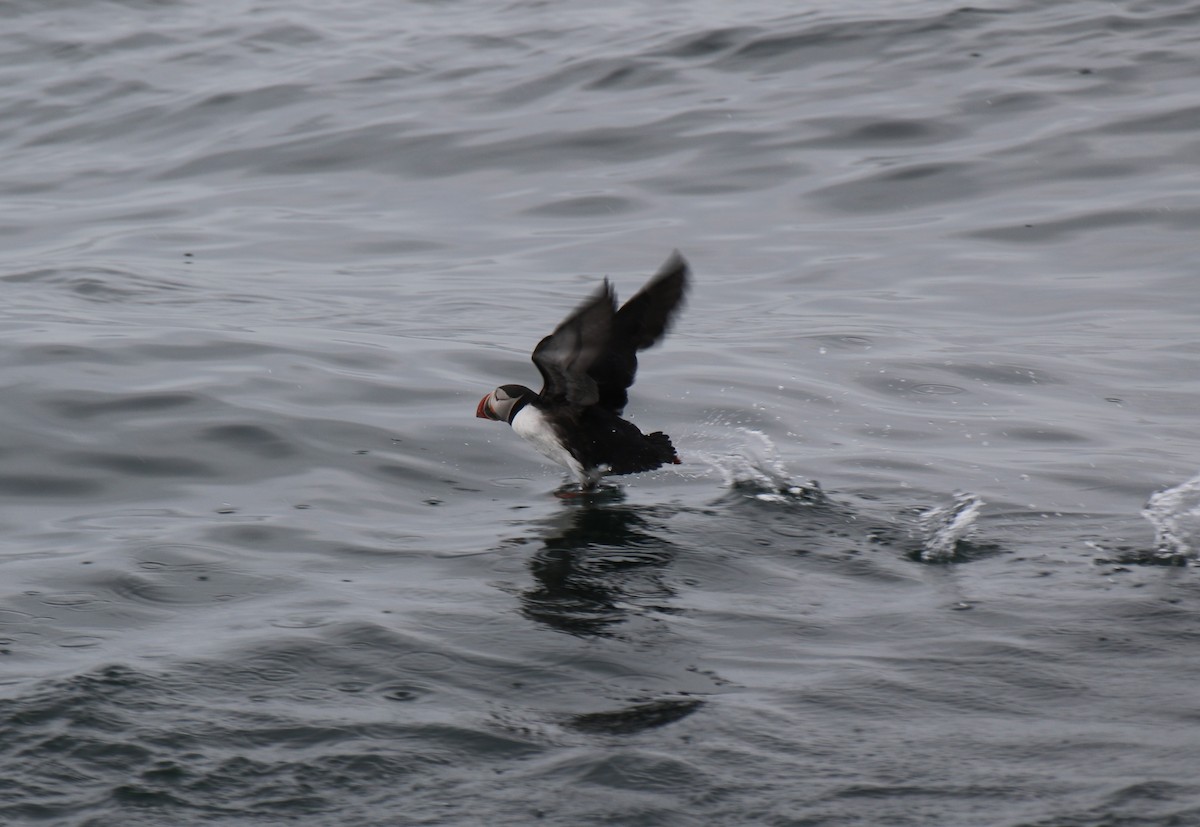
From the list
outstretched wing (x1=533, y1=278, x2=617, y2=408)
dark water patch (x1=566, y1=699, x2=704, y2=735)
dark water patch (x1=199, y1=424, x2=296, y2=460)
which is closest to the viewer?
dark water patch (x1=566, y1=699, x2=704, y2=735)

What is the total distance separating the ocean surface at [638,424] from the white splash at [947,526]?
28 millimetres

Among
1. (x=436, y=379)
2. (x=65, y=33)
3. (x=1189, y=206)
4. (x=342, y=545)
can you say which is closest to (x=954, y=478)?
(x=342, y=545)

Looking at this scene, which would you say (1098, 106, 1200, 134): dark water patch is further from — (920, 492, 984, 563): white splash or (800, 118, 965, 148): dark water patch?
(920, 492, 984, 563): white splash

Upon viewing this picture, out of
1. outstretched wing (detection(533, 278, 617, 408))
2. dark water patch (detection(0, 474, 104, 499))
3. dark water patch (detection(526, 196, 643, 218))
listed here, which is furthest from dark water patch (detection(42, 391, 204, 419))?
dark water patch (detection(526, 196, 643, 218))

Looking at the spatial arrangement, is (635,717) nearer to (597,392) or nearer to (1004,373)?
(597,392)

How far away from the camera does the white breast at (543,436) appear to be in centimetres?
700

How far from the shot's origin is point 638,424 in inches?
324

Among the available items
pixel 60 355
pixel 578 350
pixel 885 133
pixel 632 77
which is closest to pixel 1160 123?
pixel 885 133

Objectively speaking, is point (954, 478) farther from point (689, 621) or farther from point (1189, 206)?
point (1189, 206)

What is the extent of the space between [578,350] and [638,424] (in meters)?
1.76

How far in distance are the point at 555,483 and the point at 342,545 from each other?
1.48 meters

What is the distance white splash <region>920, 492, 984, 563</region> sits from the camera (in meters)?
5.77

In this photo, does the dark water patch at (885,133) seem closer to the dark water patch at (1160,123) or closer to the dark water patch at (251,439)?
the dark water patch at (1160,123)

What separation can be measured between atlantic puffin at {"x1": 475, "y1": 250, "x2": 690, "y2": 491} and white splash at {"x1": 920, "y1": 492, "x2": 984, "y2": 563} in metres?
1.22
